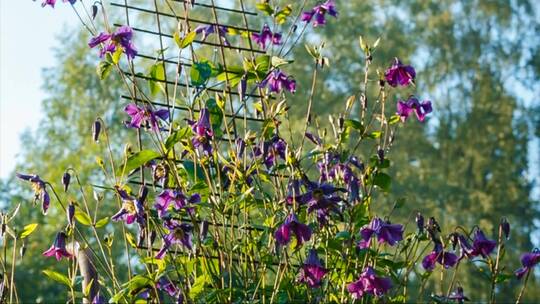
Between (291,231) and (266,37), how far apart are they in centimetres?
93

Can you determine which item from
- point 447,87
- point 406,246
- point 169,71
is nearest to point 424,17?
point 447,87

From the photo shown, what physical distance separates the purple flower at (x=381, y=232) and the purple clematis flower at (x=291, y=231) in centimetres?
17

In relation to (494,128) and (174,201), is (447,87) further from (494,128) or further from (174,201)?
(174,201)

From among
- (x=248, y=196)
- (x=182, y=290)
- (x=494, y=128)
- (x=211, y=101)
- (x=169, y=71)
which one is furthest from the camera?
(x=494, y=128)

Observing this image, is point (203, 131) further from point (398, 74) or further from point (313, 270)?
point (398, 74)

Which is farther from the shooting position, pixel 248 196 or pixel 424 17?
pixel 424 17

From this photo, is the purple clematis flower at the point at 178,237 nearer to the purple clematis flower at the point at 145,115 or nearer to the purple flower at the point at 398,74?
→ the purple clematis flower at the point at 145,115

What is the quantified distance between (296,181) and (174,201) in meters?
0.23

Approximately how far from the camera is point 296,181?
2340 mm

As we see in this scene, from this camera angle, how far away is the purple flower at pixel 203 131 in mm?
2381

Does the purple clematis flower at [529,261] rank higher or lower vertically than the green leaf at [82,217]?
higher

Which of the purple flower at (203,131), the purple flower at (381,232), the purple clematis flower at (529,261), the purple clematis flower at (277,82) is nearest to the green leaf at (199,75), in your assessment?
the purple flower at (203,131)

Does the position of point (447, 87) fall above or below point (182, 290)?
above

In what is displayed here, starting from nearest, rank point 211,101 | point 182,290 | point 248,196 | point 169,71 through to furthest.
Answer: point 182,290 < point 248,196 < point 211,101 < point 169,71
